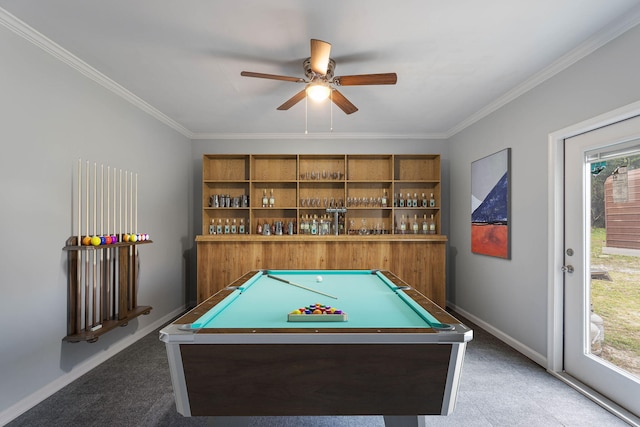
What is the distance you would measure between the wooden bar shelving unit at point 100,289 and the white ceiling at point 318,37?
1492 millimetres

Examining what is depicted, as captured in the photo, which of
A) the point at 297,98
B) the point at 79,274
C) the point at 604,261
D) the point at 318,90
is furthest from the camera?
the point at 297,98

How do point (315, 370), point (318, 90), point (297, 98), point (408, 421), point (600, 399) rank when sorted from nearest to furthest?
point (315, 370), point (408, 421), point (600, 399), point (318, 90), point (297, 98)

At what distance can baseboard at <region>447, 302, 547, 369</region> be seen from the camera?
2797 mm

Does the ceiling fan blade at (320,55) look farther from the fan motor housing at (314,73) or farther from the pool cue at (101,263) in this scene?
the pool cue at (101,263)

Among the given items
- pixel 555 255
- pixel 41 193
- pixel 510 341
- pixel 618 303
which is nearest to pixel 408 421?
pixel 618 303

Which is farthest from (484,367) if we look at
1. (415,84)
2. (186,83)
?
(186,83)

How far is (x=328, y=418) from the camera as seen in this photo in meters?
2.05

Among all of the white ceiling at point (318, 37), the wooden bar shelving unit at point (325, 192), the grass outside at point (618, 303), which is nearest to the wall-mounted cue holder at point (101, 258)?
the white ceiling at point (318, 37)

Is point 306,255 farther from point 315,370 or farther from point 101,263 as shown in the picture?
point 315,370

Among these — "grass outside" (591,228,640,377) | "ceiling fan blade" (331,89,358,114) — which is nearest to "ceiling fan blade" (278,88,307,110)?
"ceiling fan blade" (331,89,358,114)

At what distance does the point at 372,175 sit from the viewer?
15.7 feet

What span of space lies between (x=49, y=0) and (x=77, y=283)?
6.13 feet

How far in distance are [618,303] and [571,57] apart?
182 cm

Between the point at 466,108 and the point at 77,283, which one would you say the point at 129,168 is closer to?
the point at 77,283
